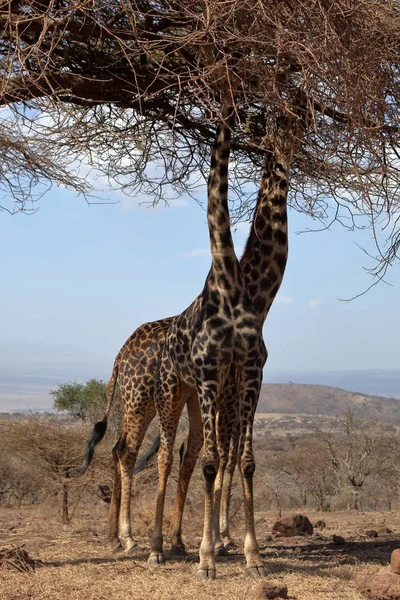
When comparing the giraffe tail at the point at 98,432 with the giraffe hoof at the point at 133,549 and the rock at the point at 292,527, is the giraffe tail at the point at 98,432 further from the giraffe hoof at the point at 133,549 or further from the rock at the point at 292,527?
the rock at the point at 292,527

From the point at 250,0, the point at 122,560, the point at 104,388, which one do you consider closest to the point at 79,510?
the point at 104,388

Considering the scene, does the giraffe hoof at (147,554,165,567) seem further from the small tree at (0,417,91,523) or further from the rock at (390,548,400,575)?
the small tree at (0,417,91,523)

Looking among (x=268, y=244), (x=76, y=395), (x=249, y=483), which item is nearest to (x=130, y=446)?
(x=249, y=483)

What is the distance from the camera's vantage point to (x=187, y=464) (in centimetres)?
831

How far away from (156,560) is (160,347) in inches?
84.3

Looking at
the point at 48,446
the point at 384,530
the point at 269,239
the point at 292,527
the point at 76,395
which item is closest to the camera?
the point at 269,239

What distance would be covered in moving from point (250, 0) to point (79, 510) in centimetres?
1088

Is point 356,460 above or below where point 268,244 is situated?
below

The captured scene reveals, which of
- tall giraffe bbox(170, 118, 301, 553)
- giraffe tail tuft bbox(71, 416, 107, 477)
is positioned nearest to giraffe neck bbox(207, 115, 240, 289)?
tall giraffe bbox(170, 118, 301, 553)

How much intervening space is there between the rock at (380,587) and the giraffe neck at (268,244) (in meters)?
2.56

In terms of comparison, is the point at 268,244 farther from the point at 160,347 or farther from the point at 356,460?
the point at 356,460

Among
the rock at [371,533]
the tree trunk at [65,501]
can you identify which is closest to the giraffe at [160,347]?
the rock at [371,533]

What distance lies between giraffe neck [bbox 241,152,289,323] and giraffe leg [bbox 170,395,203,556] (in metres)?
1.23

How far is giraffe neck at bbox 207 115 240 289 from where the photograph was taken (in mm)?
7035
